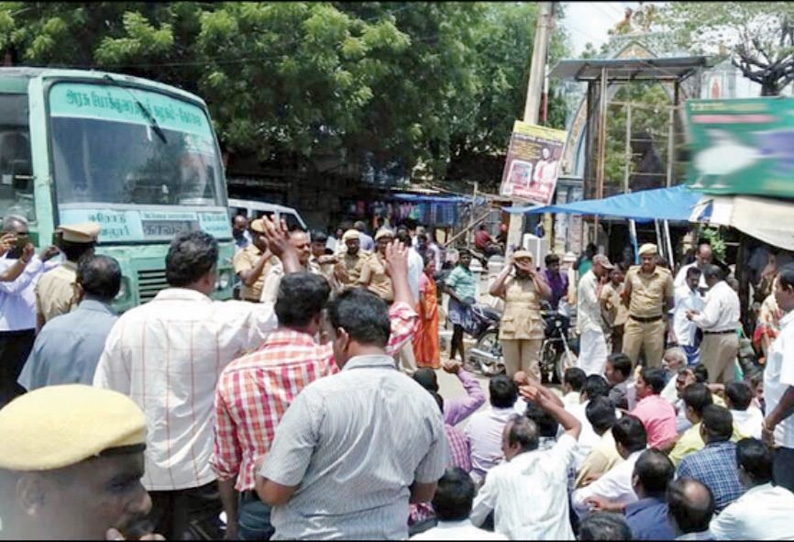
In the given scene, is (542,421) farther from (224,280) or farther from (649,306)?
(649,306)

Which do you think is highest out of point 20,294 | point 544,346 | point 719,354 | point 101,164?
point 101,164

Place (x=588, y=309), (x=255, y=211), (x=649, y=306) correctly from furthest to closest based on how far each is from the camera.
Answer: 1. (x=255, y=211)
2. (x=588, y=309)
3. (x=649, y=306)

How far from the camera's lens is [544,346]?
9.30m

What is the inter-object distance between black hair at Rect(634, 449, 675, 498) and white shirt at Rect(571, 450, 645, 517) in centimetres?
30

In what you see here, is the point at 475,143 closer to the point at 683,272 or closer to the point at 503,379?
the point at 683,272

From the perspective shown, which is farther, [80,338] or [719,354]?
[719,354]

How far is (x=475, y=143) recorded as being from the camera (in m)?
18.5

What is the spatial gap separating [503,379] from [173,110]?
3.76 meters

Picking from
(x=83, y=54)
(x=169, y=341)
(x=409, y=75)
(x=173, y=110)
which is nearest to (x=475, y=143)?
(x=409, y=75)

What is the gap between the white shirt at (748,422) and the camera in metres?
4.77

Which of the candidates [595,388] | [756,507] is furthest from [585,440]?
[756,507]

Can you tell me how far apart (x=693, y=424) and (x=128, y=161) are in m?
4.24

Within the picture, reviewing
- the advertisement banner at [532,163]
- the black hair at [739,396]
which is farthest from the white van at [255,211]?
the black hair at [739,396]

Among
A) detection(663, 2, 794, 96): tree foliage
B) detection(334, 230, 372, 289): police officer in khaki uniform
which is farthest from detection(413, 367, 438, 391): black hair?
detection(663, 2, 794, 96): tree foliage
